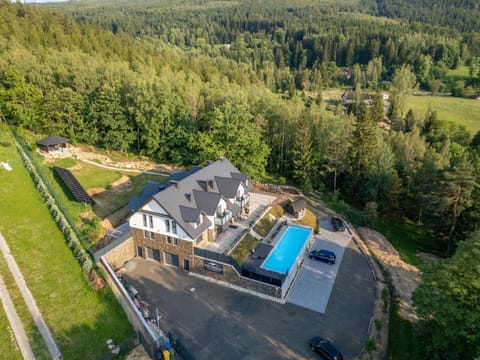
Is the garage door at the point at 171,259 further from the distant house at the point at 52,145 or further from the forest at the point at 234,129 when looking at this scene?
the distant house at the point at 52,145

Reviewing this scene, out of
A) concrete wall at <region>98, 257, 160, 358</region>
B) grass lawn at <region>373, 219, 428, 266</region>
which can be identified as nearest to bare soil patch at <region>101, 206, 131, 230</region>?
concrete wall at <region>98, 257, 160, 358</region>

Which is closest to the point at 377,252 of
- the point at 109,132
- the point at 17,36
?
the point at 109,132

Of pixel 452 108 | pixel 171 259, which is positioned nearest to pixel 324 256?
pixel 171 259

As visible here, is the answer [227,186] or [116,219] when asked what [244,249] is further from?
[116,219]

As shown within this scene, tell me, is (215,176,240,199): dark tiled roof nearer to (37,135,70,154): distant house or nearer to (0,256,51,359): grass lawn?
(0,256,51,359): grass lawn

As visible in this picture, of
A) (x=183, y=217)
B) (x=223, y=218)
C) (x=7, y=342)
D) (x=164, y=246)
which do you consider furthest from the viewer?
(x=223, y=218)

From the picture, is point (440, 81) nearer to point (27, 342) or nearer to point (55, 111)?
point (55, 111)

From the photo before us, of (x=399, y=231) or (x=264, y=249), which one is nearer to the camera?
(x=264, y=249)
